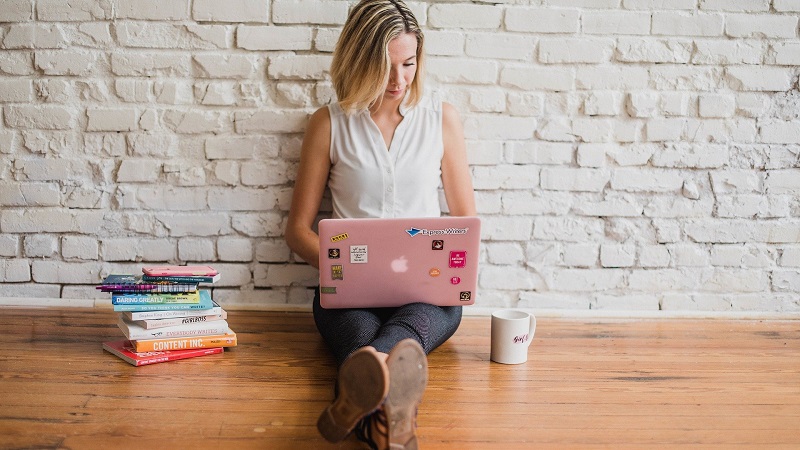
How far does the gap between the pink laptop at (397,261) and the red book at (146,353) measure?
0.39 meters

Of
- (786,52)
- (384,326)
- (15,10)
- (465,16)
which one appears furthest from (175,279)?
(786,52)

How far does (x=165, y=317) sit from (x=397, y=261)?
0.65 meters

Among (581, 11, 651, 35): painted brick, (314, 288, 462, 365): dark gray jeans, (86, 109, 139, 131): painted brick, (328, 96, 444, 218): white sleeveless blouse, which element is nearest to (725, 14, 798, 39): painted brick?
(581, 11, 651, 35): painted brick

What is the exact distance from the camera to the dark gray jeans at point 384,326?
1.86m

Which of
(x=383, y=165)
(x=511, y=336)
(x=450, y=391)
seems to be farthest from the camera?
(x=383, y=165)

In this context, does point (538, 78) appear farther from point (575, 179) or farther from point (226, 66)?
point (226, 66)

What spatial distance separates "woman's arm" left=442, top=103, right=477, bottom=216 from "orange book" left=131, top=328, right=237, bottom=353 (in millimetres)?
808

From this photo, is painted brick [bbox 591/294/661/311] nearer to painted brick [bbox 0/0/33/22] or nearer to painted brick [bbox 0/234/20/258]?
painted brick [bbox 0/234/20/258]

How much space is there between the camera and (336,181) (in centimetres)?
239

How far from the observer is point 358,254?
6.31ft

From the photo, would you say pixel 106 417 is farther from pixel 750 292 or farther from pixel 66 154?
pixel 750 292

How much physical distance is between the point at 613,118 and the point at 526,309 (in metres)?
0.71

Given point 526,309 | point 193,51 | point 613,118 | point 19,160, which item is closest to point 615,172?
point 613,118

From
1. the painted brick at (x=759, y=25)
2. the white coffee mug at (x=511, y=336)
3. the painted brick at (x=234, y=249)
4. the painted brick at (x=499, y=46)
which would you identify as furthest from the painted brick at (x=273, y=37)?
the painted brick at (x=759, y=25)
